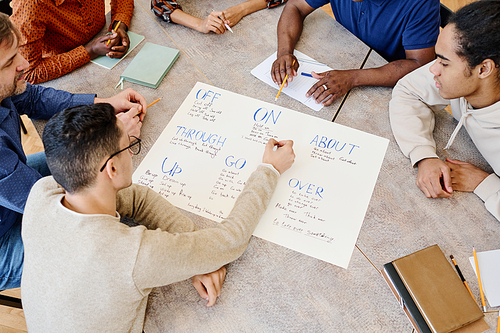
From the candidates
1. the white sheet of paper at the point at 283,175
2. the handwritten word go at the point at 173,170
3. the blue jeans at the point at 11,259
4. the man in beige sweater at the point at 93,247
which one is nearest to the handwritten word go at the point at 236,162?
the white sheet of paper at the point at 283,175

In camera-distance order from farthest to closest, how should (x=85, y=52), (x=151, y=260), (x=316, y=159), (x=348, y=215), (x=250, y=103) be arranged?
(x=85, y=52) < (x=250, y=103) < (x=316, y=159) < (x=348, y=215) < (x=151, y=260)

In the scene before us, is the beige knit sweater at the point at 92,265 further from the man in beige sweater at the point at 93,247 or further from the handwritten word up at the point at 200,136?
the handwritten word up at the point at 200,136

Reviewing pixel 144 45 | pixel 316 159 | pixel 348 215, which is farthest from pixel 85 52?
pixel 348 215

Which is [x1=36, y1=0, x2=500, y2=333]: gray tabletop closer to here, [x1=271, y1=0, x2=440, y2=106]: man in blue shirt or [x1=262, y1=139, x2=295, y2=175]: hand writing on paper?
[x1=271, y1=0, x2=440, y2=106]: man in blue shirt

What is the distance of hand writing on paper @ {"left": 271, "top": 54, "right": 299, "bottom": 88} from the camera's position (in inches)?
50.4

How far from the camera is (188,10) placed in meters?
1.58

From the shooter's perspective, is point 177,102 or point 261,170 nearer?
point 261,170

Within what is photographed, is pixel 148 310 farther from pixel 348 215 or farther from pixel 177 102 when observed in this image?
pixel 177 102

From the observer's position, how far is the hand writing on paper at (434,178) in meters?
1.03

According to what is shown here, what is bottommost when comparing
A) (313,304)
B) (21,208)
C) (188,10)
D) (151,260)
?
(21,208)

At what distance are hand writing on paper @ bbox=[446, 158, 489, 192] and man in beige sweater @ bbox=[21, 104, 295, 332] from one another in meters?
0.74

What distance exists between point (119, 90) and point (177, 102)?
0.83ft

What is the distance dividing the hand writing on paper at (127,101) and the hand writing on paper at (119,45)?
255 mm

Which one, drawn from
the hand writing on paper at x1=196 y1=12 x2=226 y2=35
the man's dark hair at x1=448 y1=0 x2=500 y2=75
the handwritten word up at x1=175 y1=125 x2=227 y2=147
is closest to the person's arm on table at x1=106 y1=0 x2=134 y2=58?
the hand writing on paper at x1=196 y1=12 x2=226 y2=35
